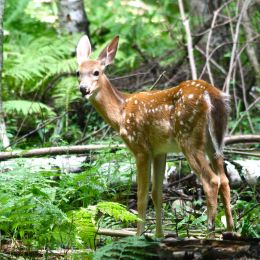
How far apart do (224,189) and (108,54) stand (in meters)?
2.04

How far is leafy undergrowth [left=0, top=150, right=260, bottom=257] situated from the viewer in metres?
4.83

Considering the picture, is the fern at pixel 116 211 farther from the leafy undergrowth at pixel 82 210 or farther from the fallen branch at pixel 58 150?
the fallen branch at pixel 58 150

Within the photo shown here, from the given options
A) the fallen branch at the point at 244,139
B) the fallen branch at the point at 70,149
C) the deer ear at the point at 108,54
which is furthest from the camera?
the fallen branch at the point at 244,139

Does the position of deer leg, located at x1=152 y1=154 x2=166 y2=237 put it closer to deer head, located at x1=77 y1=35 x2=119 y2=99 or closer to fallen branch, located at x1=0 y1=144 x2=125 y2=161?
fallen branch, located at x1=0 y1=144 x2=125 y2=161

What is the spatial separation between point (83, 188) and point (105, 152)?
2.58ft

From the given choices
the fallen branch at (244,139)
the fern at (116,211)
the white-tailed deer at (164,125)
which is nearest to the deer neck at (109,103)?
the white-tailed deer at (164,125)

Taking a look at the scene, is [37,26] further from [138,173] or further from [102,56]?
[138,173]

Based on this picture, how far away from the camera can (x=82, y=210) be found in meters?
4.98

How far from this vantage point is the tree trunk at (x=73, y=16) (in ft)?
38.6

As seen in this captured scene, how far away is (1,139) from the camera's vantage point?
7473mm

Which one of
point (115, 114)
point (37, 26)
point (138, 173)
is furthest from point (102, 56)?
point (37, 26)

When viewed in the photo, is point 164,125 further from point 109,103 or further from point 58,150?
point 58,150

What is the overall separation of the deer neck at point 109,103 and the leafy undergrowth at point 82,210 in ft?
1.17

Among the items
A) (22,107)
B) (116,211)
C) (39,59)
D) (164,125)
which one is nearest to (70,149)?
(164,125)
